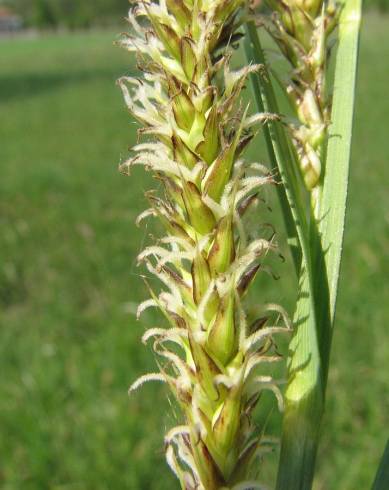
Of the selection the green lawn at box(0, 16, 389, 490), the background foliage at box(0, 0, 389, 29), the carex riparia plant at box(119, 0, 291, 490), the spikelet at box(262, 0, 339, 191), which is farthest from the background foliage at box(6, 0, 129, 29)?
the carex riparia plant at box(119, 0, 291, 490)

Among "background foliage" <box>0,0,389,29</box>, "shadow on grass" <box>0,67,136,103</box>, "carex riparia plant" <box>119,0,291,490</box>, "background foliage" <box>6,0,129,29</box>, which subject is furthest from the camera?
"background foliage" <box>6,0,129,29</box>

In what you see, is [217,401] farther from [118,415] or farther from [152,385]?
[152,385]

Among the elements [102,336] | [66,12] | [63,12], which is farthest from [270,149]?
[63,12]

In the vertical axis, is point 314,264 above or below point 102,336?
above

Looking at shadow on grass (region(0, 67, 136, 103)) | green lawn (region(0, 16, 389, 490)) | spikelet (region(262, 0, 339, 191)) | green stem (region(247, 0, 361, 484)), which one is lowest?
shadow on grass (region(0, 67, 136, 103))

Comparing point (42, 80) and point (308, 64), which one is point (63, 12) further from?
point (308, 64)

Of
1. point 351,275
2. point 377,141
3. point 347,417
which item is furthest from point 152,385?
point 377,141

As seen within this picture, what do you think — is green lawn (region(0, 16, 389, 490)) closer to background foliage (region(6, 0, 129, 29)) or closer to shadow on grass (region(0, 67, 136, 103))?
shadow on grass (region(0, 67, 136, 103))
